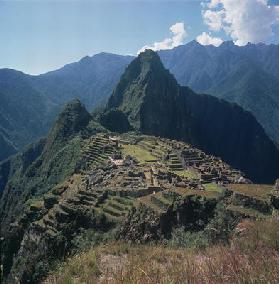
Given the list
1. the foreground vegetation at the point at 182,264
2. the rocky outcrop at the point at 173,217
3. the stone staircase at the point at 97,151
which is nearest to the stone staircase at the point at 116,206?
the rocky outcrop at the point at 173,217

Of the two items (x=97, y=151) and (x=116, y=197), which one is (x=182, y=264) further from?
(x=97, y=151)

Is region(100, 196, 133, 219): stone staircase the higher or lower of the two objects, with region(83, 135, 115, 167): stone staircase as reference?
higher

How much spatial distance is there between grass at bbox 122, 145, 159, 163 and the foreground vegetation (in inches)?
2265

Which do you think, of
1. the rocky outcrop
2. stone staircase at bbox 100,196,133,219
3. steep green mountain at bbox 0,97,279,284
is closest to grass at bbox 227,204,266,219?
steep green mountain at bbox 0,97,279,284

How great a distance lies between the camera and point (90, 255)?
28.8 feet

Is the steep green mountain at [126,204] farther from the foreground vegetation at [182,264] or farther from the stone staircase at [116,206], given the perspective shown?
the foreground vegetation at [182,264]

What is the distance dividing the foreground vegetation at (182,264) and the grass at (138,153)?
5752cm

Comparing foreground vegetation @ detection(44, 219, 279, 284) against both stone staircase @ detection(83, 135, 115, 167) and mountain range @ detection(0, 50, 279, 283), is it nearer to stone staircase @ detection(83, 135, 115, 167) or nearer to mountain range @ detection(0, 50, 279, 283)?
mountain range @ detection(0, 50, 279, 283)

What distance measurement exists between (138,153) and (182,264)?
68742 mm

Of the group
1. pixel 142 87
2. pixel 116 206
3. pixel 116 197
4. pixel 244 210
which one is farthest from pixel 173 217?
pixel 142 87

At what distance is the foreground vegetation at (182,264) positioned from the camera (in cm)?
551

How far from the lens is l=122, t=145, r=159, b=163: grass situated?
69050 millimetres

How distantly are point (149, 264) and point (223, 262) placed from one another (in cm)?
145

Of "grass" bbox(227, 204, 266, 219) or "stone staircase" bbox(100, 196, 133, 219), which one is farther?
"stone staircase" bbox(100, 196, 133, 219)
